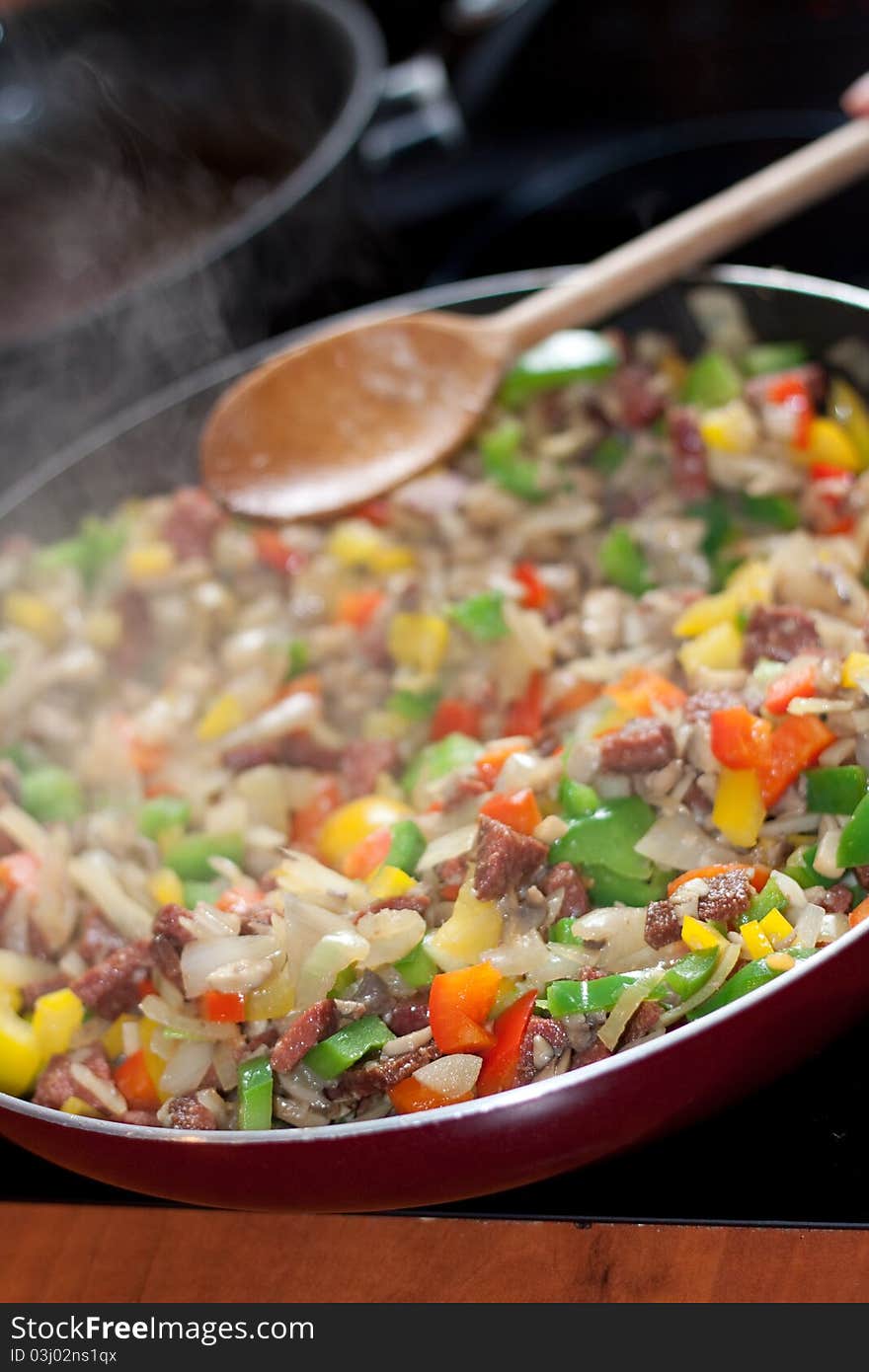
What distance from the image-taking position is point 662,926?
168 centimetres

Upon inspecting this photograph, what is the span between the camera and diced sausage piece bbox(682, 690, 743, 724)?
1.92 metres

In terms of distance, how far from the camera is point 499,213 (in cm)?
334

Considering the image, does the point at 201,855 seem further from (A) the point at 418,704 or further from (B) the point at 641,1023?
(B) the point at 641,1023

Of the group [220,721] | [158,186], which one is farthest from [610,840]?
[158,186]

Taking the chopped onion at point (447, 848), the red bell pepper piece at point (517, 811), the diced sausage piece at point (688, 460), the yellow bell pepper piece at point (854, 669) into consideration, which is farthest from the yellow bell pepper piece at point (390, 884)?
the diced sausage piece at point (688, 460)

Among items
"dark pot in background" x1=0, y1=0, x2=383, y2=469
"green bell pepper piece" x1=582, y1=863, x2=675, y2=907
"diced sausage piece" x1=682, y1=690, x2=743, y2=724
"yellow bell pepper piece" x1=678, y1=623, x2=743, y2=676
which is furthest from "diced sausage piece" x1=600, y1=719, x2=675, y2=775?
"dark pot in background" x1=0, y1=0, x2=383, y2=469

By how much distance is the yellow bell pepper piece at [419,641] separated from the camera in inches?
94.7

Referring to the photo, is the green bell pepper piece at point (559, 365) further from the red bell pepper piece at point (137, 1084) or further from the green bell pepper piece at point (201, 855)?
the red bell pepper piece at point (137, 1084)

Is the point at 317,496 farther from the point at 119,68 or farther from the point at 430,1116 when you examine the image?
the point at 119,68

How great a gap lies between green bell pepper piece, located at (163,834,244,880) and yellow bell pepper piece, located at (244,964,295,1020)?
1.44 feet

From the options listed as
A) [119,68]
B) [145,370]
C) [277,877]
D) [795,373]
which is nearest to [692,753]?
[277,877]

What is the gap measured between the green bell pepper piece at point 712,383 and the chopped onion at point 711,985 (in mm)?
1324

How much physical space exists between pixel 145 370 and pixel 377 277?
0.68 meters

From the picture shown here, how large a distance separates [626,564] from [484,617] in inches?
12.2
